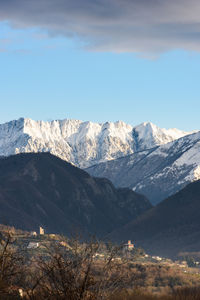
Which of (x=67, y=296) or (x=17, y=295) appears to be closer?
(x=67, y=296)

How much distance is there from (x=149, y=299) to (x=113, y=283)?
281 inches

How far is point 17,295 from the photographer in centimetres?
5447

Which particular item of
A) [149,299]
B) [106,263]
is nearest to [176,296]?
[149,299]

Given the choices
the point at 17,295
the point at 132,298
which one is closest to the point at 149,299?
the point at 132,298

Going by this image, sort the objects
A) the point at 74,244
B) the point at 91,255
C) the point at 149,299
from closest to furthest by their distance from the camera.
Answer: the point at 91,255 < the point at 74,244 < the point at 149,299

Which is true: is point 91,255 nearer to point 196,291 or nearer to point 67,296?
point 67,296

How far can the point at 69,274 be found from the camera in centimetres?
4600

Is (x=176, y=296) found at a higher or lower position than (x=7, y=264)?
lower

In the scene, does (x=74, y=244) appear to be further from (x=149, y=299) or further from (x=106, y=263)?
(x=149, y=299)

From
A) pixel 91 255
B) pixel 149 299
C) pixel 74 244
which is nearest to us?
pixel 91 255

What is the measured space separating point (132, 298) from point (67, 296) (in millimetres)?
7034

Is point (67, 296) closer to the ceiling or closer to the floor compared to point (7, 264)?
closer to the floor

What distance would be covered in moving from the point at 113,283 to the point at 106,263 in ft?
5.60

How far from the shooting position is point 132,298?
169 feet
